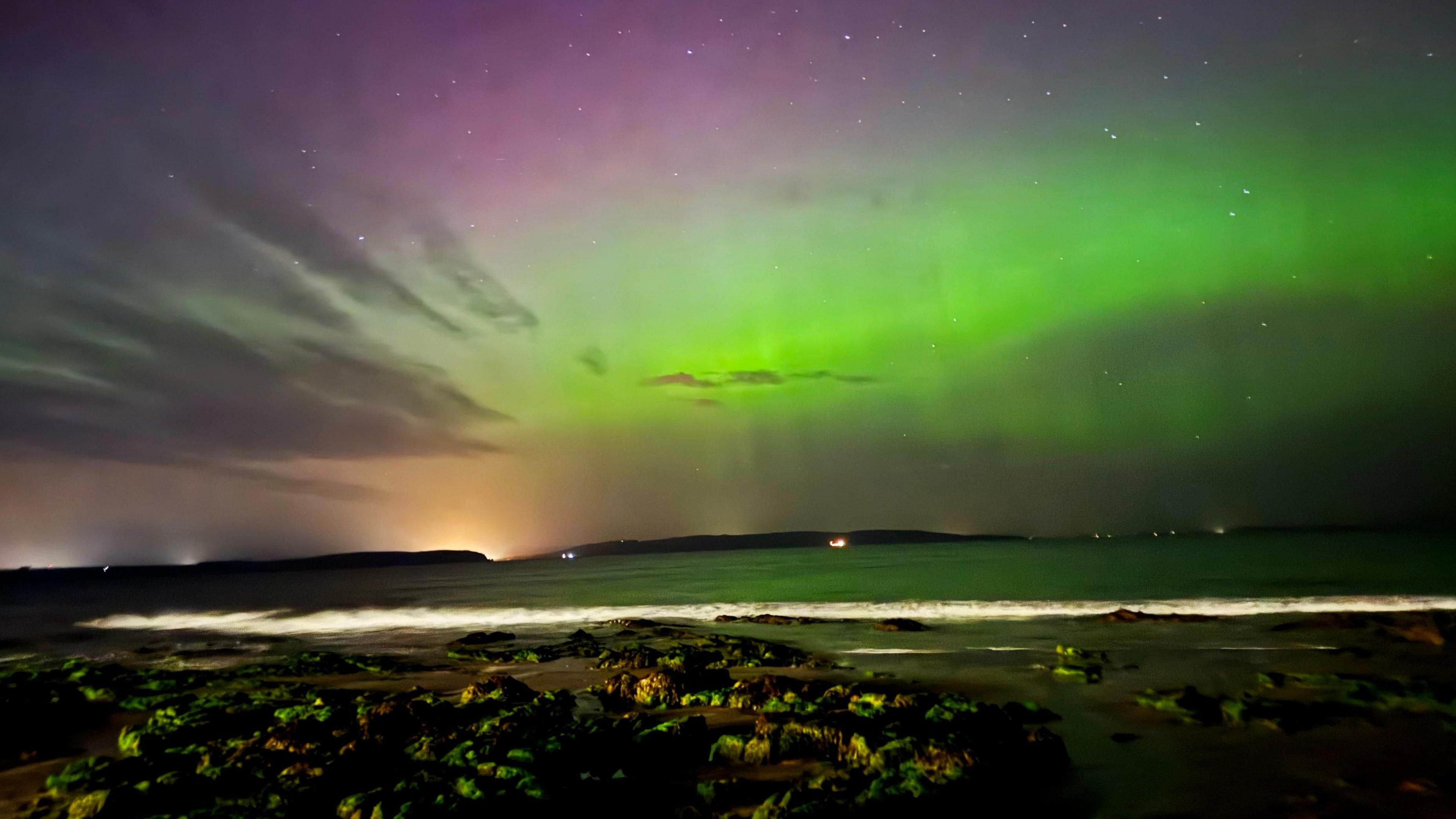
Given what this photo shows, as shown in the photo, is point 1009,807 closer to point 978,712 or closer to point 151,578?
point 978,712

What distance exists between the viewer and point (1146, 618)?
23.2m

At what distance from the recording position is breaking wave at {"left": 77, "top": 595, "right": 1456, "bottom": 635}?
26.9 m

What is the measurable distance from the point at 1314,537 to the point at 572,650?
465ft

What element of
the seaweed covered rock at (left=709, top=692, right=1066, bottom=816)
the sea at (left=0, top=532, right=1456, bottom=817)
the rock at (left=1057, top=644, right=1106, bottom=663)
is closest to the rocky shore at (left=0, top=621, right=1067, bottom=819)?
the seaweed covered rock at (left=709, top=692, right=1066, bottom=816)

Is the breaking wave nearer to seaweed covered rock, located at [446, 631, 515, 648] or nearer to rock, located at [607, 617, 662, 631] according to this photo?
rock, located at [607, 617, 662, 631]

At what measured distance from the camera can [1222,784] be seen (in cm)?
771

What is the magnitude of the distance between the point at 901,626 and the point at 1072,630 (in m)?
4.98

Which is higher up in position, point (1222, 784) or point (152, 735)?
point (152, 735)

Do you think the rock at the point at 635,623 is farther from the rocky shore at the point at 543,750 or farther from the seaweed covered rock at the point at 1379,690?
the seaweed covered rock at the point at 1379,690

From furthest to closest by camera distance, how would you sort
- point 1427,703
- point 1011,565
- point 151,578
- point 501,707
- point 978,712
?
1. point 151,578
2. point 1011,565
3. point 501,707
4. point 1427,703
5. point 978,712

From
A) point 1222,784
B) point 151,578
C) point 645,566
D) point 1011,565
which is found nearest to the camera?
point 1222,784

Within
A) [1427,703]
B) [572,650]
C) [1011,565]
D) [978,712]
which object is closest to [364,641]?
[572,650]

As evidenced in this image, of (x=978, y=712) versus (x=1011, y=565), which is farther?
(x=1011, y=565)

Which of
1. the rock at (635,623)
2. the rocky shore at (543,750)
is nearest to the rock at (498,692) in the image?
the rocky shore at (543,750)
